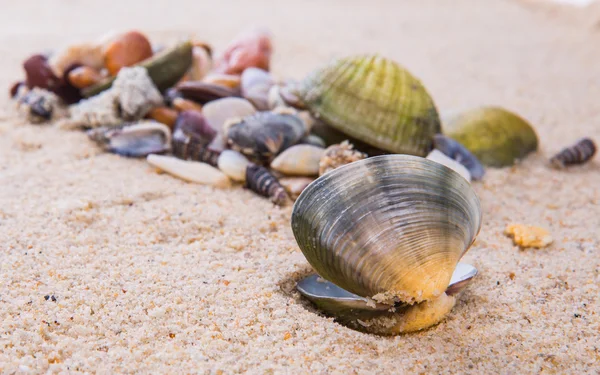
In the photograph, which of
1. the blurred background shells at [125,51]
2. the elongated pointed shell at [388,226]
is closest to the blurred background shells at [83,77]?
the blurred background shells at [125,51]

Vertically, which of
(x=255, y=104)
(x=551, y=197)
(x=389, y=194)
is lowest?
(x=551, y=197)

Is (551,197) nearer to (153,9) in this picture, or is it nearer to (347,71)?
(347,71)

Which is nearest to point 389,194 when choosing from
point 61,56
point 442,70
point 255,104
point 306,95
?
point 306,95

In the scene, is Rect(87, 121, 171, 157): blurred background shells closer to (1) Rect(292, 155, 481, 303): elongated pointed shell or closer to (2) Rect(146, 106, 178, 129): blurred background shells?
(2) Rect(146, 106, 178, 129): blurred background shells

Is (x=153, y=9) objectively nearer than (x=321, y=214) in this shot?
No

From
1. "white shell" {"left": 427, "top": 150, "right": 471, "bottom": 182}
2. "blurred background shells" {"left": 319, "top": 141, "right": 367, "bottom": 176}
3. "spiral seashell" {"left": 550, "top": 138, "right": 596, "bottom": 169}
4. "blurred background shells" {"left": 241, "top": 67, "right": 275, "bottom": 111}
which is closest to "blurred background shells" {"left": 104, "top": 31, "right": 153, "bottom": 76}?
"blurred background shells" {"left": 241, "top": 67, "right": 275, "bottom": 111}

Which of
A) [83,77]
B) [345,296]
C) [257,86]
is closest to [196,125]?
[257,86]
